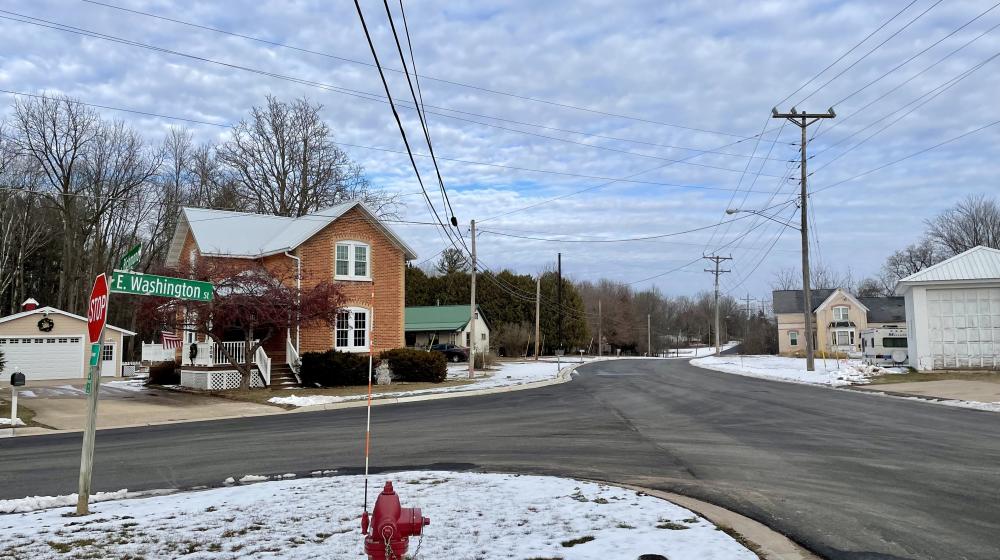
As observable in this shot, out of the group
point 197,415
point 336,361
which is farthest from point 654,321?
point 197,415

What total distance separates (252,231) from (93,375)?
2595 centimetres

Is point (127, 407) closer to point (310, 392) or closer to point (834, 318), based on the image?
point (310, 392)

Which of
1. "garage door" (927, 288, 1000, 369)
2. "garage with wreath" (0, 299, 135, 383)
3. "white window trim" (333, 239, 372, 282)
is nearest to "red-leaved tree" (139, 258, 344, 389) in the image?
"white window trim" (333, 239, 372, 282)

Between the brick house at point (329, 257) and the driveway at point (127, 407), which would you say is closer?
the driveway at point (127, 407)

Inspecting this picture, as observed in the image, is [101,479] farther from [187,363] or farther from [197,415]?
[187,363]

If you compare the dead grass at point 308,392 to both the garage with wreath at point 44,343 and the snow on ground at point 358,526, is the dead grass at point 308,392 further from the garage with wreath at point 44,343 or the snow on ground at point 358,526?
the snow on ground at point 358,526

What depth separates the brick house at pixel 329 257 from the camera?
28531 millimetres

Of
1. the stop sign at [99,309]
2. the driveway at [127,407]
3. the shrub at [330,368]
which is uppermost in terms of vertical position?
the stop sign at [99,309]

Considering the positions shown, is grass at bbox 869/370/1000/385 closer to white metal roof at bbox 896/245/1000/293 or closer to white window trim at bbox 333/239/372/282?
white metal roof at bbox 896/245/1000/293

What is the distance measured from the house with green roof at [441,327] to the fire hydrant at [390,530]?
51.5 m

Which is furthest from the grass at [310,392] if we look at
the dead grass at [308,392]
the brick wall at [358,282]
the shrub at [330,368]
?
the brick wall at [358,282]

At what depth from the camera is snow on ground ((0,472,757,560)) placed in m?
5.41

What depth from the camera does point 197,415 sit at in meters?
19.1

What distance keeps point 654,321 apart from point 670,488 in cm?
10202
